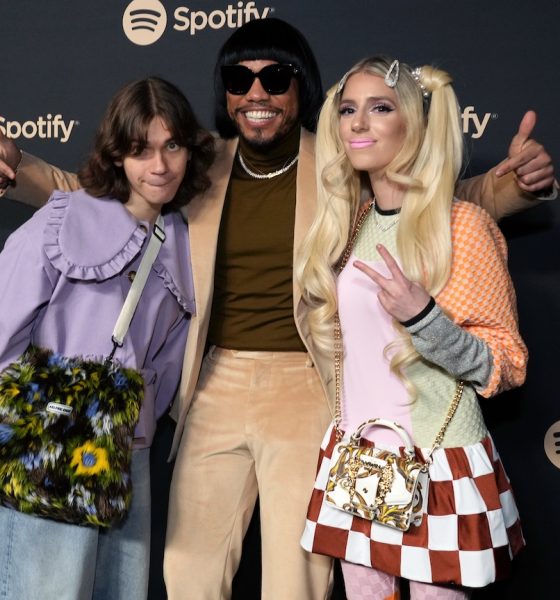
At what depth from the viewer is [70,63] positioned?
2.72 metres

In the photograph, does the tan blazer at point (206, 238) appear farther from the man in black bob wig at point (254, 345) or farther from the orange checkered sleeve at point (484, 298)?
the orange checkered sleeve at point (484, 298)

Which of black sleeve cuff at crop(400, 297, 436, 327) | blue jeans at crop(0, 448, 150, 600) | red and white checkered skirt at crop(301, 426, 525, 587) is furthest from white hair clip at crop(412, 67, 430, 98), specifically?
blue jeans at crop(0, 448, 150, 600)

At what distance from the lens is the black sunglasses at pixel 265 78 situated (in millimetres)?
2229

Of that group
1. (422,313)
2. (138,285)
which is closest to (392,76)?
(422,313)

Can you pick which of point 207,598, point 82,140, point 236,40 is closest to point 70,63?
point 82,140

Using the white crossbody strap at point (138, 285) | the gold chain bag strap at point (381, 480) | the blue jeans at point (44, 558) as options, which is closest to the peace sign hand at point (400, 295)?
the gold chain bag strap at point (381, 480)

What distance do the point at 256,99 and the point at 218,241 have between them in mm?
416

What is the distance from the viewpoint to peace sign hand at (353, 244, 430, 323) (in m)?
1.68

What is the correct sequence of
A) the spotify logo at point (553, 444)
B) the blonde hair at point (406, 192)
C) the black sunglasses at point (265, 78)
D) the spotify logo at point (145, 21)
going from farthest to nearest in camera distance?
the spotify logo at point (145, 21), the spotify logo at point (553, 444), the black sunglasses at point (265, 78), the blonde hair at point (406, 192)

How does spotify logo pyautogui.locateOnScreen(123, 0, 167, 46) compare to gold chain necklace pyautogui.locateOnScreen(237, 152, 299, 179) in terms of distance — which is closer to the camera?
→ gold chain necklace pyautogui.locateOnScreen(237, 152, 299, 179)

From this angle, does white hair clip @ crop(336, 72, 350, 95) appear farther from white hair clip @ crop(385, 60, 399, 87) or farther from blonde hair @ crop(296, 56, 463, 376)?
white hair clip @ crop(385, 60, 399, 87)

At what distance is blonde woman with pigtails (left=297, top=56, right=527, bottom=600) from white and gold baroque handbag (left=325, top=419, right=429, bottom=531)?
0.18 feet

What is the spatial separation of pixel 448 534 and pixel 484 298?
1.73 feet

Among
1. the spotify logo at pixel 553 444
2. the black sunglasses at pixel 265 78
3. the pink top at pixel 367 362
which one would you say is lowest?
the spotify logo at pixel 553 444
